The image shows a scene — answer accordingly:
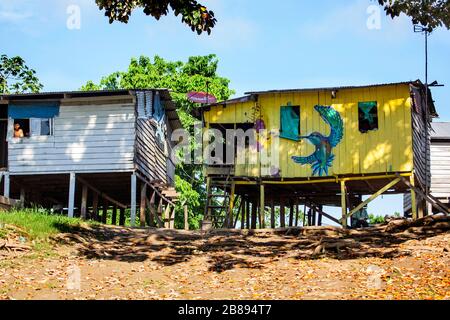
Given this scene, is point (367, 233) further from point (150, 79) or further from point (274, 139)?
point (150, 79)

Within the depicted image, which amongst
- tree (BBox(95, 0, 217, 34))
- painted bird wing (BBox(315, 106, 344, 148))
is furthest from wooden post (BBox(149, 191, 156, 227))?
tree (BBox(95, 0, 217, 34))

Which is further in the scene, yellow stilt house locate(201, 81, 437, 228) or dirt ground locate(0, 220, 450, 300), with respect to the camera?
yellow stilt house locate(201, 81, 437, 228)

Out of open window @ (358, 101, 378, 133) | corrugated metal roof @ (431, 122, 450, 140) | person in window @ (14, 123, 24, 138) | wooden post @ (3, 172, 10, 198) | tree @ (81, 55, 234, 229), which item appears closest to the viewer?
open window @ (358, 101, 378, 133)

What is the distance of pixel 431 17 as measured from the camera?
51.1 feet

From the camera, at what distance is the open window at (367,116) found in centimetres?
2667

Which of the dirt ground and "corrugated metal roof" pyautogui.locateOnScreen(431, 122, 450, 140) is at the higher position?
"corrugated metal roof" pyautogui.locateOnScreen(431, 122, 450, 140)

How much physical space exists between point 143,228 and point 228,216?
411cm

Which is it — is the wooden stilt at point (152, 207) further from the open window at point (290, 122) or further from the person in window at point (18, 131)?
the open window at point (290, 122)

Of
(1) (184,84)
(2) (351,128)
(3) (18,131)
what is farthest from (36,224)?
(1) (184,84)

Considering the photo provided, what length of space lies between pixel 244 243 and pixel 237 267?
3.65 metres

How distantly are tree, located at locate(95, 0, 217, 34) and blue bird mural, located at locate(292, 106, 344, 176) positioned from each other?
1357 cm

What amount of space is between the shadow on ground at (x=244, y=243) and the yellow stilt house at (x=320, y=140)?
12.4ft

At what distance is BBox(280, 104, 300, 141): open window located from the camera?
2731 cm

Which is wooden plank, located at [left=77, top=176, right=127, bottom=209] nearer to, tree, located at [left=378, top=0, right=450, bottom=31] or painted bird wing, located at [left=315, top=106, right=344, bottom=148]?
painted bird wing, located at [left=315, top=106, right=344, bottom=148]
